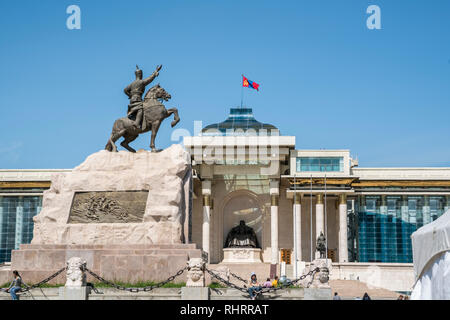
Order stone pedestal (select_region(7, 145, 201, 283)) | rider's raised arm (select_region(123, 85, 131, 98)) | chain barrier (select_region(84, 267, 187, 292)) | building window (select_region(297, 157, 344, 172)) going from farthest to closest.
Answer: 1. building window (select_region(297, 157, 344, 172))
2. rider's raised arm (select_region(123, 85, 131, 98))
3. stone pedestal (select_region(7, 145, 201, 283))
4. chain barrier (select_region(84, 267, 187, 292))

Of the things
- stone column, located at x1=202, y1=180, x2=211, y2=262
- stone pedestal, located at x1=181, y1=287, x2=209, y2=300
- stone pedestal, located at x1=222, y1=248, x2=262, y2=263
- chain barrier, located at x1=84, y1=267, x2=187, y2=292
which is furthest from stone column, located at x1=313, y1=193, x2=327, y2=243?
stone pedestal, located at x1=181, y1=287, x2=209, y2=300

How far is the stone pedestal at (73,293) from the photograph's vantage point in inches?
648

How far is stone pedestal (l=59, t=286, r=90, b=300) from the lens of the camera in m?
16.5

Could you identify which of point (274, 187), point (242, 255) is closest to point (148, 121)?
point (274, 187)

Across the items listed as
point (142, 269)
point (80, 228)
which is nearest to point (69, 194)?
point (80, 228)

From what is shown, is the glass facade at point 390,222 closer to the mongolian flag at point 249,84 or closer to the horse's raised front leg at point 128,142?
the mongolian flag at point 249,84

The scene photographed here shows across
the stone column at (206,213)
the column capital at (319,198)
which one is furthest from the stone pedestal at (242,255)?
the column capital at (319,198)

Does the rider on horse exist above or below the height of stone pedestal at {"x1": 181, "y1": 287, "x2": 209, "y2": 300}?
above

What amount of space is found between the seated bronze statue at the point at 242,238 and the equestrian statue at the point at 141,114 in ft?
99.2

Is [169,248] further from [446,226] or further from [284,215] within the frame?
[284,215]

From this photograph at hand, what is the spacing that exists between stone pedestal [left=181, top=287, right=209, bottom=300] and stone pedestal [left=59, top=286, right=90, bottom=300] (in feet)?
7.90

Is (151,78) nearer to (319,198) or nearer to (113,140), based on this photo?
(113,140)

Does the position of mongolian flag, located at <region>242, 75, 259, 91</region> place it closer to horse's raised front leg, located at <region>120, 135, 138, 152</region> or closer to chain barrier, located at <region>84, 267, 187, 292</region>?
horse's raised front leg, located at <region>120, 135, 138, 152</region>

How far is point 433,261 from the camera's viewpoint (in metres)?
14.8
